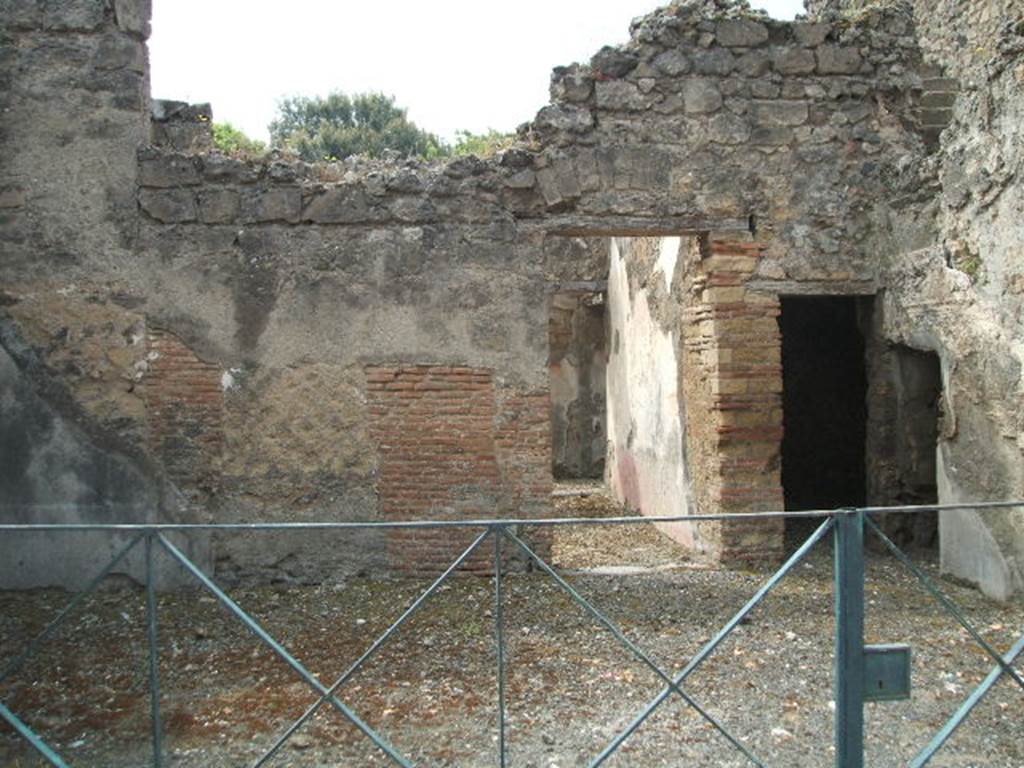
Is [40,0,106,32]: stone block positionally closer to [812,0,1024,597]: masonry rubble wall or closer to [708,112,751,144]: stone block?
[708,112,751,144]: stone block

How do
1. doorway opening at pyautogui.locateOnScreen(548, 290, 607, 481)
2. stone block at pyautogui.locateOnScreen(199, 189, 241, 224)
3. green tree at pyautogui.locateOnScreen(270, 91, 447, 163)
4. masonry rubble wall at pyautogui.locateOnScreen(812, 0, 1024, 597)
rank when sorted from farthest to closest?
green tree at pyautogui.locateOnScreen(270, 91, 447, 163), doorway opening at pyautogui.locateOnScreen(548, 290, 607, 481), stone block at pyautogui.locateOnScreen(199, 189, 241, 224), masonry rubble wall at pyautogui.locateOnScreen(812, 0, 1024, 597)

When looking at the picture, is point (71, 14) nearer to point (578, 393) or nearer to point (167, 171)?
point (167, 171)

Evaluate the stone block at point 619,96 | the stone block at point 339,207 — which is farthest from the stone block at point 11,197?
the stone block at point 619,96

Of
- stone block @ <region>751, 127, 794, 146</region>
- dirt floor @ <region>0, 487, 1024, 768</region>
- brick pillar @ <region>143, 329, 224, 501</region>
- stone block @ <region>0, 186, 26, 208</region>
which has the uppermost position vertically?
stone block @ <region>751, 127, 794, 146</region>

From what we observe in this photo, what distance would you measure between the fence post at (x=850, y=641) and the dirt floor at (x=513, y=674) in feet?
2.49

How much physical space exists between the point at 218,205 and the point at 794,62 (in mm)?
4421

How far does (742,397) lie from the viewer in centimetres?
713

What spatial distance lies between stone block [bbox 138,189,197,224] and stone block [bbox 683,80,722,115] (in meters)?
3.72

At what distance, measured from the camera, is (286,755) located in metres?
4.01

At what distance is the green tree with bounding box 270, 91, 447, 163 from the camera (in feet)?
110

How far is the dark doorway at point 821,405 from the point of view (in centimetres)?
1038

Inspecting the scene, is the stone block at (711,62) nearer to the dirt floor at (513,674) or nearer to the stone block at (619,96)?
the stone block at (619,96)

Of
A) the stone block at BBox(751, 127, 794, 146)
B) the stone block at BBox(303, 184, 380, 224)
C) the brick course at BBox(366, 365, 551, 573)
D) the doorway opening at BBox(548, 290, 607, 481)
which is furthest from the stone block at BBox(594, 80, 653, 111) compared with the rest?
the doorway opening at BBox(548, 290, 607, 481)

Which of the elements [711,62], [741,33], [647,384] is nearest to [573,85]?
[711,62]
